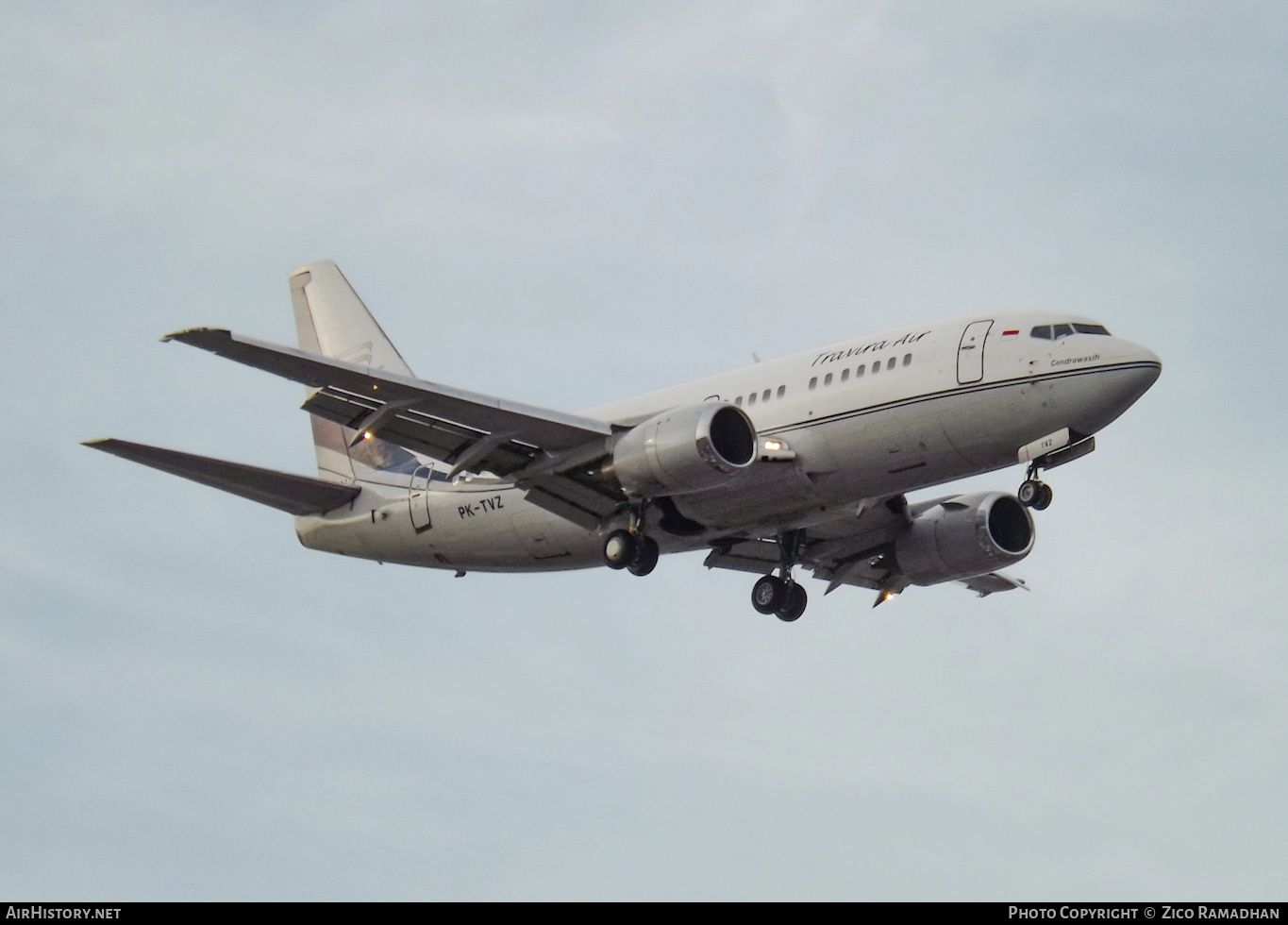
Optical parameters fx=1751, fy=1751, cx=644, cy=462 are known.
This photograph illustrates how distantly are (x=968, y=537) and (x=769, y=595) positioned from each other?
4970 mm

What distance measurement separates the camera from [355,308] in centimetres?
4844

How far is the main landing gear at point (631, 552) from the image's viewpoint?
38.0m

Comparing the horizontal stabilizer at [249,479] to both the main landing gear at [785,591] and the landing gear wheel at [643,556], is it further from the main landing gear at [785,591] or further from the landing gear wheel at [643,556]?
the main landing gear at [785,591]

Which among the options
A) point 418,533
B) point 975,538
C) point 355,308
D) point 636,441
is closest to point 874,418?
point 636,441

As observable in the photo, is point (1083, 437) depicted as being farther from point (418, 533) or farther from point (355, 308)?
point (355, 308)

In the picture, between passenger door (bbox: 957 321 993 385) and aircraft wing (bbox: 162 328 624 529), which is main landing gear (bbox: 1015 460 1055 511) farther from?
aircraft wing (bbox: 162 328 624 529)

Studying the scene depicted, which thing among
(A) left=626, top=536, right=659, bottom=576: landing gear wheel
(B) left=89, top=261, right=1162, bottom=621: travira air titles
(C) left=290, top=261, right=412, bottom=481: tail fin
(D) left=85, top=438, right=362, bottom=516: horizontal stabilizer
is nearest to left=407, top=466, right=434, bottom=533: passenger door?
(B) left=89, top=261, right=1162, bottom=621: travira air titles

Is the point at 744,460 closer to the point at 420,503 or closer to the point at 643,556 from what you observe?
the point at 643,556

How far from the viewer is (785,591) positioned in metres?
41.9

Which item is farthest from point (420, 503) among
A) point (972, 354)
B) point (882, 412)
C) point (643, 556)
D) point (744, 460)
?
point (972, 354)

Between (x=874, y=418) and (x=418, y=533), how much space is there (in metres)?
12.2

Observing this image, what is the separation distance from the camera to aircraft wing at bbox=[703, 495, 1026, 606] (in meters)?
42.1

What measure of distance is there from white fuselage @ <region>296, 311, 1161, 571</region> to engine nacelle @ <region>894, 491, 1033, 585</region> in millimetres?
4997
